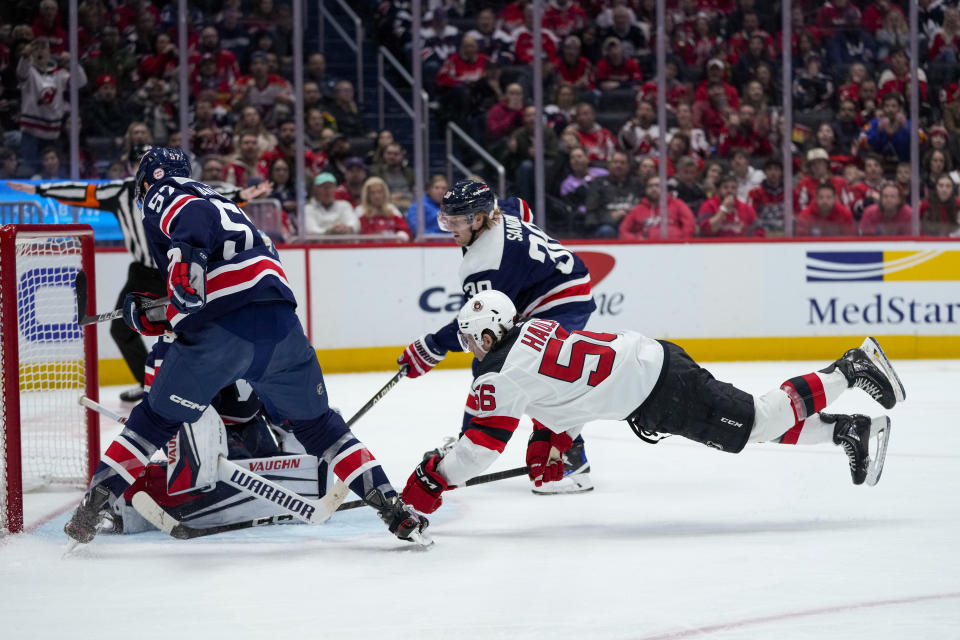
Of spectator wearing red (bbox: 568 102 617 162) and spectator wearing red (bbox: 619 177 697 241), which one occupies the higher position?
spectator wearing red (bbox: 568 102 617 162)

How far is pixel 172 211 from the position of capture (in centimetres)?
313

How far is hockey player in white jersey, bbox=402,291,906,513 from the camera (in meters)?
3.20

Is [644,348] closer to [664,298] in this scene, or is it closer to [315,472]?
[315,472]

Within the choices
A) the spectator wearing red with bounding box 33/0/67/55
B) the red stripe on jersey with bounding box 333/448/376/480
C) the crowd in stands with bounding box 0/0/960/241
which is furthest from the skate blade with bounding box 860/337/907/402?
the spectator wearing red with bounding box 33/0/67/55

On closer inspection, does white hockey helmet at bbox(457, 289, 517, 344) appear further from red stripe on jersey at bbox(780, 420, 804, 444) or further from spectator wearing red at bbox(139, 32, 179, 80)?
spectator wearing red at bbox(139, 32, 179, 80)

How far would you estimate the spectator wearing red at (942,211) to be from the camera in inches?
311

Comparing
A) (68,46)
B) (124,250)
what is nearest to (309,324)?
(124,250)

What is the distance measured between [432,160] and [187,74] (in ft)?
5.13

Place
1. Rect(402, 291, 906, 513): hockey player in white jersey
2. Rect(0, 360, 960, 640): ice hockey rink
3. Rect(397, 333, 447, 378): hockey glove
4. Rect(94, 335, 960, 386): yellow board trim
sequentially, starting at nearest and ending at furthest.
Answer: Rect(0, 360, 960, 640): ice hockey rink → Rect(402, 291, 906, 513): hockey player in white jersey → Rect(397, 333, 447, 378): hockey glove → Rect(94, 335, 960, 386): yellow board trim

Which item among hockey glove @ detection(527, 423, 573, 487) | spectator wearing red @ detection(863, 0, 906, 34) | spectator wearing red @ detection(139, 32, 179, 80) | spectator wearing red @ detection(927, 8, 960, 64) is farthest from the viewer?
spectator wearing red @ detection(863, 0, 906, 34)

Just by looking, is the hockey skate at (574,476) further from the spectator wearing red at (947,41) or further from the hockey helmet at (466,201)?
the spectator wearing red at (947,41)

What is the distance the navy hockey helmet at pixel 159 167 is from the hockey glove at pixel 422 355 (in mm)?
942

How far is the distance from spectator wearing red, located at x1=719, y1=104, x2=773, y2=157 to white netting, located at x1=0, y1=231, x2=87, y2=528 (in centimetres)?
415

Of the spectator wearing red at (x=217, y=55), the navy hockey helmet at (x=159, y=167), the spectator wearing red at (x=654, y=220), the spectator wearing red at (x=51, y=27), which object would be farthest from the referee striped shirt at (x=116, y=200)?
the spectator wearing red at (x=654, y=220)
